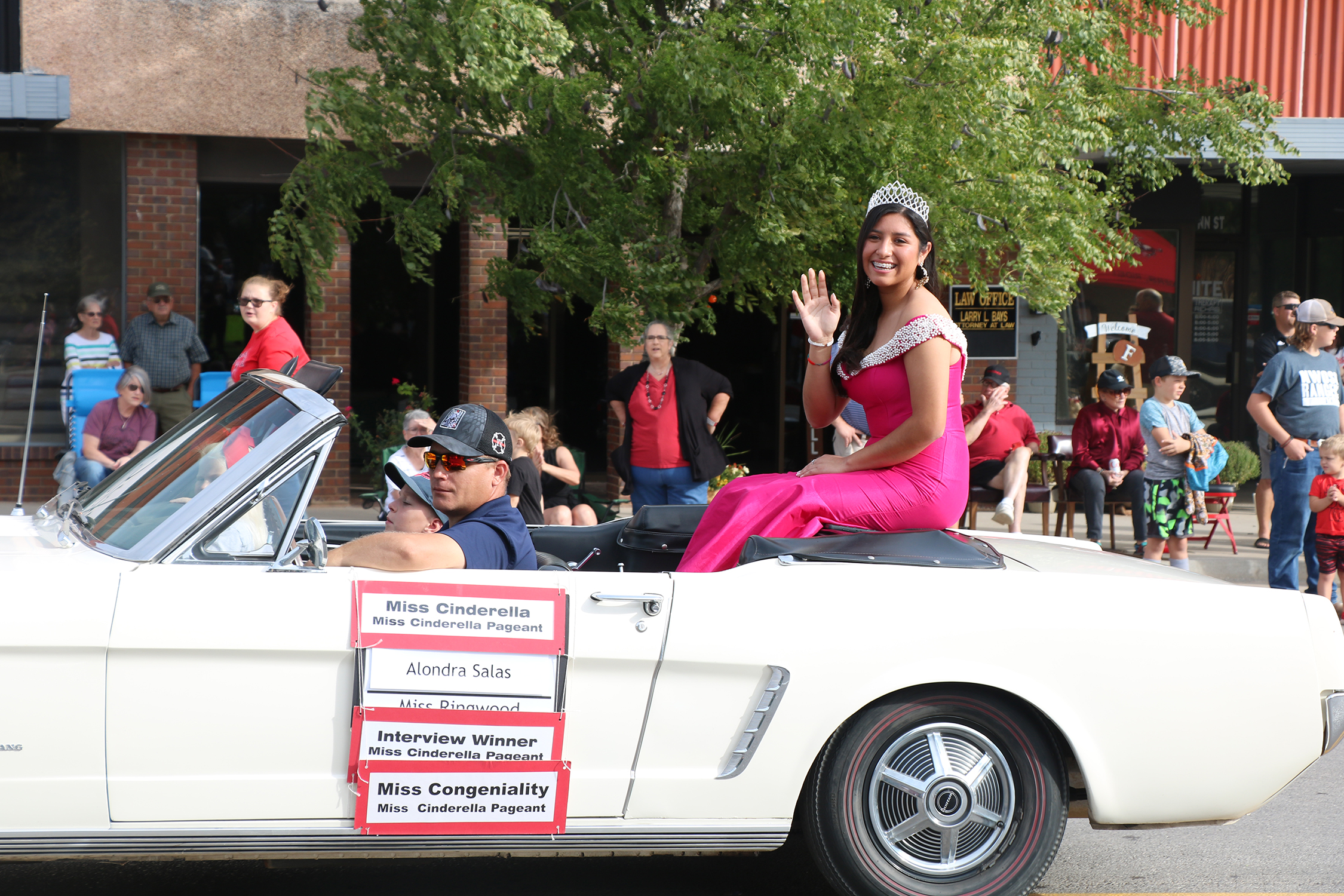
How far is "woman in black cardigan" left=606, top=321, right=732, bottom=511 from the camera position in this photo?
9.11 m

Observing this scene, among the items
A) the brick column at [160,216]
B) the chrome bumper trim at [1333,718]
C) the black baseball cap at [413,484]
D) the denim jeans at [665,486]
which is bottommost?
the chrome bumper trim at [1333,718]

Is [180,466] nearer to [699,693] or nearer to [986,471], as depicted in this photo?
[699,693]

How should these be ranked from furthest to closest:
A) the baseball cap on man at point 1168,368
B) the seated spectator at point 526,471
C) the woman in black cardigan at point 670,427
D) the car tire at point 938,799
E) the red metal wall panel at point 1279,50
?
the red metal wall panel at point 1279,50
the baseball cap on man at point 1168,368
the woman in black cardigan at point 670,427
the seated spectator at point 526,471
the car tire at point 938,799

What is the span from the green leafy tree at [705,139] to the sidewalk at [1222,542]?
2307 mm

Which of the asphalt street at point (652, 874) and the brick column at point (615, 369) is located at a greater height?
the brick column at point (615, 369)

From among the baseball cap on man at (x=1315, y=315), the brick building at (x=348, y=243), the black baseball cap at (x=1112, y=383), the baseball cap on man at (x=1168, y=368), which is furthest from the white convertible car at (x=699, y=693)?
the black baseball cap at (x=1112, y=383)

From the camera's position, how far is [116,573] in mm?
3518

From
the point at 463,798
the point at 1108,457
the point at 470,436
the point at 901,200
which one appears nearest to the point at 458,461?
the point at 470,436

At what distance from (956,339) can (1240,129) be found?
7.61 metres

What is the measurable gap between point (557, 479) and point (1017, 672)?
5.27m

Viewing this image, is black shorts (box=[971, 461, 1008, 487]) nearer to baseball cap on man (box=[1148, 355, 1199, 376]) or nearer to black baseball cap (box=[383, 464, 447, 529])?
baseball cap on man (box=[1148, 355, 1199, 376])

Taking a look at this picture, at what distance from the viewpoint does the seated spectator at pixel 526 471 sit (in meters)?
7.29

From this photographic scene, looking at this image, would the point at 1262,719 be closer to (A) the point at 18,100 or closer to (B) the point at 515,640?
(B) the point at 515,640

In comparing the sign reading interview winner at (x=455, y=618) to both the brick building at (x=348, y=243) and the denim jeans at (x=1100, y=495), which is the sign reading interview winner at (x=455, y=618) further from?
the denim jeans at (x=1100, y=495)
